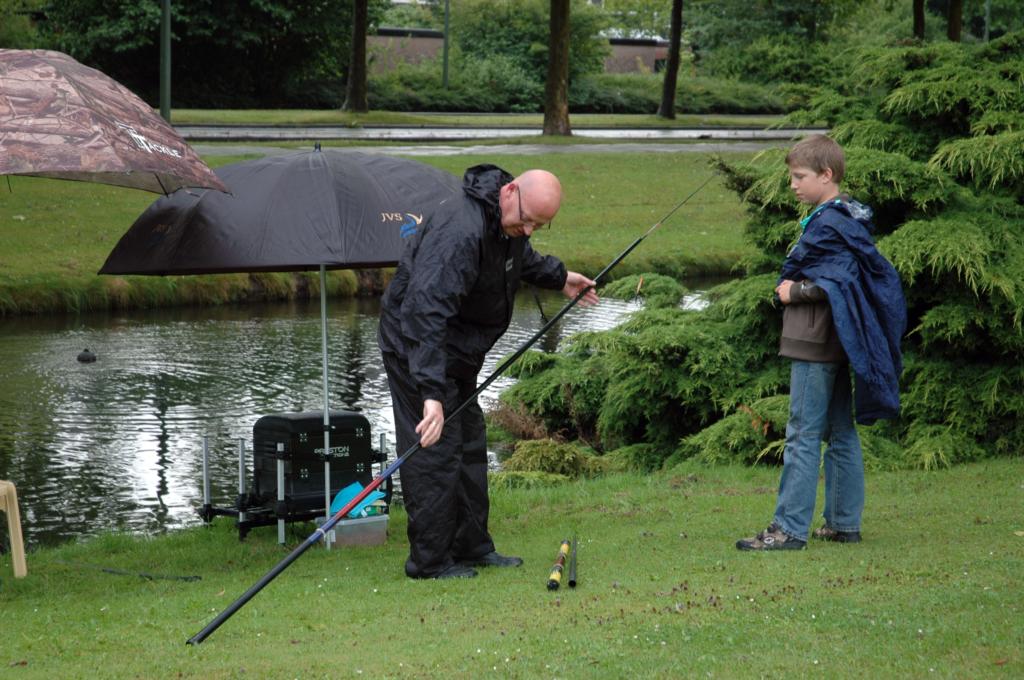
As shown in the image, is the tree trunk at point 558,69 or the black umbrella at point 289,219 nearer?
the black umbrella at point 289,219

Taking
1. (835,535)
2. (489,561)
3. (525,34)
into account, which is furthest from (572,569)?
(525,34)

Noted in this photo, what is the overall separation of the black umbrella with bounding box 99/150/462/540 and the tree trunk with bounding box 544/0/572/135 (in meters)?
26.1

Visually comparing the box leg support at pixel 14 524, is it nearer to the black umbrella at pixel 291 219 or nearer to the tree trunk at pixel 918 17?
the black umbrella at pixel 291 219

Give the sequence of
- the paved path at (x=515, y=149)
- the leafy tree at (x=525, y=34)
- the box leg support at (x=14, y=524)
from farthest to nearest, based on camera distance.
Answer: the leafy tree at (x=525, y=34) → the paved path at (x=515, y=149) → the box leg support at (x=14, y=524)

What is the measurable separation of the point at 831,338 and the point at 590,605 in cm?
188

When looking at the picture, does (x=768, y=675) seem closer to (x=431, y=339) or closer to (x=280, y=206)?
(x=431, y=339)

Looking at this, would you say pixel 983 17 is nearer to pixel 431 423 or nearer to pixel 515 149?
pixel 515 149

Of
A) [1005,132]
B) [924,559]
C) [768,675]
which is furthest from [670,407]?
[768,675]

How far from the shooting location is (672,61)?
41.5 metres

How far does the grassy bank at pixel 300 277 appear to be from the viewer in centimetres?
1755

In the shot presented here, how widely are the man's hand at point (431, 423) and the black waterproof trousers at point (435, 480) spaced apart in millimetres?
356

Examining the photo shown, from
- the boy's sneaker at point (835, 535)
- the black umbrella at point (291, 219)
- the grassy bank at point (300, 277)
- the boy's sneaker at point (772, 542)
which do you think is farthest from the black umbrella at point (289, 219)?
the grassy bank at point (300, 277)

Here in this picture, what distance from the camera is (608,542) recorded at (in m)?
6.95

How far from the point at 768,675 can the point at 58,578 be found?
414 cm
